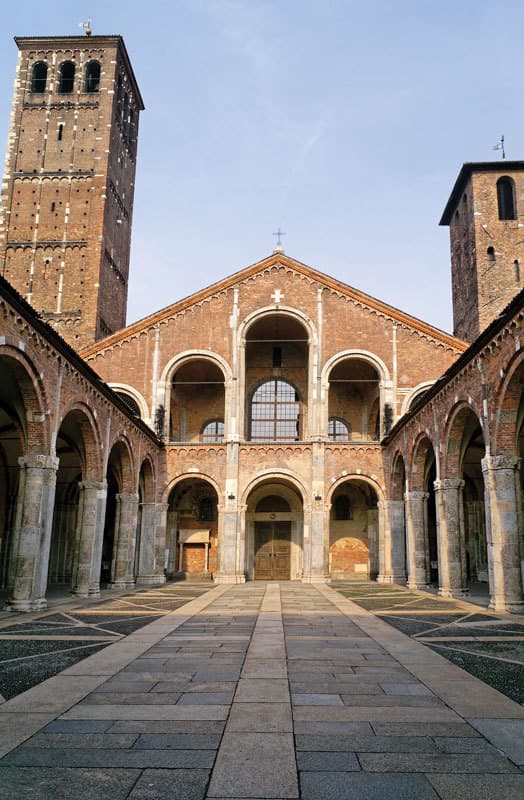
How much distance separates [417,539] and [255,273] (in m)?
14.6

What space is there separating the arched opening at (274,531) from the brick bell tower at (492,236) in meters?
17.0

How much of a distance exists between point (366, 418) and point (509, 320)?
18576mm

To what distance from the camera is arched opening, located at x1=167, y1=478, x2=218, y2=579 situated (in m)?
31.9

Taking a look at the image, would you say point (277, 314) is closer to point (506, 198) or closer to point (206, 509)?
point (206, 509)

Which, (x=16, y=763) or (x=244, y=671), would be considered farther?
(x=244, y=671)

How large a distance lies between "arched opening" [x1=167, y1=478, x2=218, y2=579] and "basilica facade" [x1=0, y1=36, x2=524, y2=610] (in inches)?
3.9

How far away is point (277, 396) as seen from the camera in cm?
3312

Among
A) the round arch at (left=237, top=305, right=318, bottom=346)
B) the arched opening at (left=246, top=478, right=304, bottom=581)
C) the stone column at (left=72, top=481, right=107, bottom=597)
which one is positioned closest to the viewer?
the stone column at (left=72, top=481, right=107, bottom=597)

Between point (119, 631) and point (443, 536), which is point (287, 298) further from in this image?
point (119, 631)

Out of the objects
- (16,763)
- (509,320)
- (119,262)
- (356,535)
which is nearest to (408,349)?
(356,535)

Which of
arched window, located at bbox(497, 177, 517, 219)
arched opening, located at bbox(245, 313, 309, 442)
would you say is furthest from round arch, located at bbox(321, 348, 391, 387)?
arched window, located at bbox(497, 177, 517, 219)

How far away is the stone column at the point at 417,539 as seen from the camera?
78.7 feet

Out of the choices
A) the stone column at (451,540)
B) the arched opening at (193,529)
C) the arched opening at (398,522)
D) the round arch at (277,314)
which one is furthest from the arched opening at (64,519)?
the stone column at (451,540)

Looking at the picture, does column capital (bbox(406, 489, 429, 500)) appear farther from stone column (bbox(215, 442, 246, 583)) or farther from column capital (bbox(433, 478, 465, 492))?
stone column (bbox(215, 442, 246, 583))
